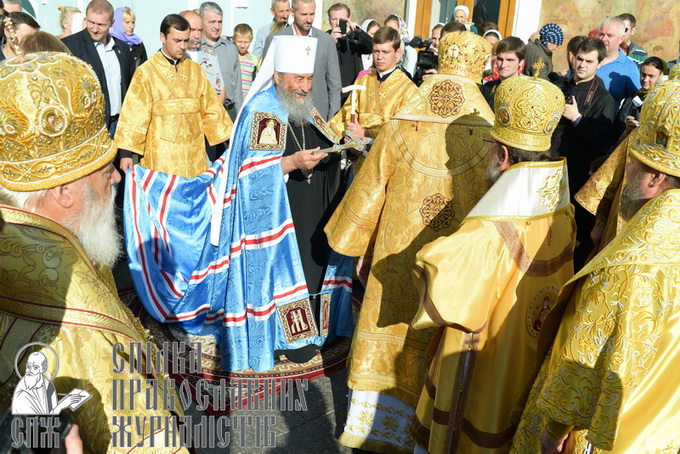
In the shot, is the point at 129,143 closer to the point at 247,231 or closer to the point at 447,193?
the point at 247,231

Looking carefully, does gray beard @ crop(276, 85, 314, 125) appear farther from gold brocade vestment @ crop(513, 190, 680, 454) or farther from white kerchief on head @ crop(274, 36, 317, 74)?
gold brocade vestment @ crop(513, 190, 680, 454)

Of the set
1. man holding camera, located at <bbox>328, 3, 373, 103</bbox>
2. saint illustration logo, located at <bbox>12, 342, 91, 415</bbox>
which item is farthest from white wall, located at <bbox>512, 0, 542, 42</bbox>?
saint illustration logo, located at <bbox>12, 342, 91, 415</bbox>

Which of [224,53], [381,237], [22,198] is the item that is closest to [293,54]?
[381,237]

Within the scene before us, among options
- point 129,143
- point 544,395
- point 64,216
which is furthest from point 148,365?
point 129,143

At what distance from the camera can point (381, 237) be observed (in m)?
3.05

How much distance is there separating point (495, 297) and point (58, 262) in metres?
1.54

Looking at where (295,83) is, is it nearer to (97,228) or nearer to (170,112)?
(170,112)

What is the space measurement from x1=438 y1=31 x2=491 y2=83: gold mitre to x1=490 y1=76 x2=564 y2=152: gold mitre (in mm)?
522

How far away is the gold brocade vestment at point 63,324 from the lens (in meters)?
1.34

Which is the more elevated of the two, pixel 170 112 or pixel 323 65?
pixel 323 65

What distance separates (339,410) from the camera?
3.55 meters

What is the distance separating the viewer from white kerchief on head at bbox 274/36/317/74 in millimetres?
3795

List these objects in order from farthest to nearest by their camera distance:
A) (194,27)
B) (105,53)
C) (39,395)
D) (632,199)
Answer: (194,27)
(105,53)
(632,199)
(39,395)

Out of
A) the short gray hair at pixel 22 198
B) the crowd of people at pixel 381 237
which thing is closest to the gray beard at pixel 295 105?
the crowd of people at pixel 381 237
